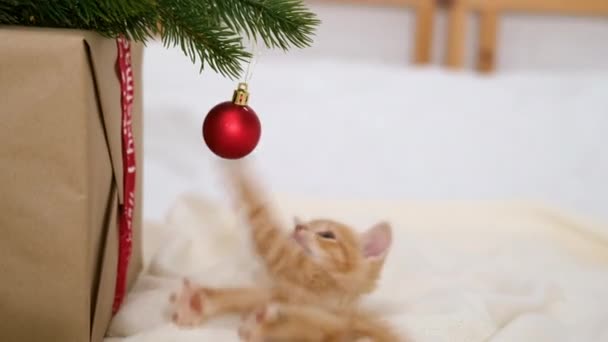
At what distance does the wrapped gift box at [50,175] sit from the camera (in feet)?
1.50

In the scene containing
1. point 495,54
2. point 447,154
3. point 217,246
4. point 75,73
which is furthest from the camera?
point 495,54

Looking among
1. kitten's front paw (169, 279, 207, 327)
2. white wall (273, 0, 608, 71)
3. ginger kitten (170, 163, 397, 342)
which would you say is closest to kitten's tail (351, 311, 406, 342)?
ginger kitten (170, 163, 397, 342)

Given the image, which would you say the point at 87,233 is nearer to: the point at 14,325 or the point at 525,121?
the point at 14,325

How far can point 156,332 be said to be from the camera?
0.57 metres

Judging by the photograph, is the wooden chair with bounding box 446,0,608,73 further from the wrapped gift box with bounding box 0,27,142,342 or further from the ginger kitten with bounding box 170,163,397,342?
the wrapped gift box with bounding box 0,27,142,342

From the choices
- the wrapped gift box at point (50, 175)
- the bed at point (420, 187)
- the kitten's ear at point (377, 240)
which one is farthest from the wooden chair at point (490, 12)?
the wrapped gift box at point (50, 175)

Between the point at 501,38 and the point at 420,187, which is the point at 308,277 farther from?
the point at 501,38

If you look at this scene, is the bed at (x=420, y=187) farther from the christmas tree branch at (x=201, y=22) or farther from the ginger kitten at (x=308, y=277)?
the christmas tree branch at (x=201, y=22)

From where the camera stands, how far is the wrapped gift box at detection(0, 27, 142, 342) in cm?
46

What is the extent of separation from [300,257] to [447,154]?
77 cm

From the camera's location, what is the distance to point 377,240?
60 cm

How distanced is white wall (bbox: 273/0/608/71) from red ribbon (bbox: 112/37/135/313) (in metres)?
1.13

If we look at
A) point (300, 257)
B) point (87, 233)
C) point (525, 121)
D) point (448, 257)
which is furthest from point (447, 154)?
point (87, 233)

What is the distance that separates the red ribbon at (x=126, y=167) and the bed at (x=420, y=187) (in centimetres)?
4
